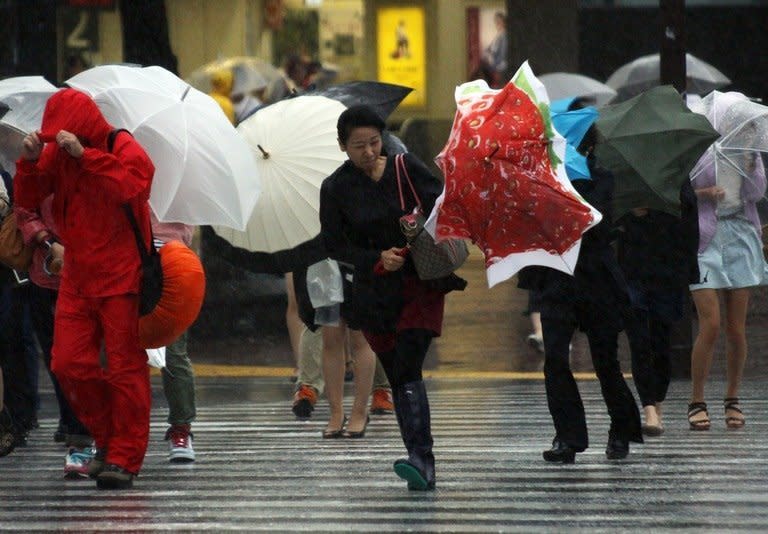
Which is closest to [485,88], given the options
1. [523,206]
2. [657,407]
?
[523,206]

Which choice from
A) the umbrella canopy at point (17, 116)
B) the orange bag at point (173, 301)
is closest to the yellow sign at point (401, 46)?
the umbrella canopy at point (17, 116)

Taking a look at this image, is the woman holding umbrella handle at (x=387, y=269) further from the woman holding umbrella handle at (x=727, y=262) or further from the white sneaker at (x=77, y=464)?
the woman holding umbrella handle at (x=727, y=262)

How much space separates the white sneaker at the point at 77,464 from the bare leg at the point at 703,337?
3.54 meters

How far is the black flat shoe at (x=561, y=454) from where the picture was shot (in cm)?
983

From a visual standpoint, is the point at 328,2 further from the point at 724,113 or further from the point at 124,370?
the point at 124,370

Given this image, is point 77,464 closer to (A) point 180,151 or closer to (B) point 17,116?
(A) point 180,151

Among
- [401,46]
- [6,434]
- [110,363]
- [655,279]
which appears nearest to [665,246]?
[655,279]

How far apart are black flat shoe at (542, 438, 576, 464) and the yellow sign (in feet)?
68.3

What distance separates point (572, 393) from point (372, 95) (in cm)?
244

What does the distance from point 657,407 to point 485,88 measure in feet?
9.21

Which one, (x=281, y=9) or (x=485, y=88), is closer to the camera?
(x=485, y=88)

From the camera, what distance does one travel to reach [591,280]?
9953mm

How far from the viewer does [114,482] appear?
9305mm

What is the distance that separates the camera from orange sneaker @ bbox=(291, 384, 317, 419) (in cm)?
1223
